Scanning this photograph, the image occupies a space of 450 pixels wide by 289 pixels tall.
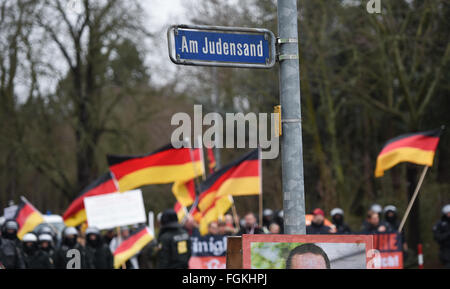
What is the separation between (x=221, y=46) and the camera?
17.4ft

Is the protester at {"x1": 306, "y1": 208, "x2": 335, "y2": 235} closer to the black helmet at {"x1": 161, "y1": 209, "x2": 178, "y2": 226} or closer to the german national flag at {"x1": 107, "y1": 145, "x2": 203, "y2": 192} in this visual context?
the german national flag at {"x1": 107, "y1": 145, "x2": 203, "y2": 192}

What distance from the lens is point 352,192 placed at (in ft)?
81.9

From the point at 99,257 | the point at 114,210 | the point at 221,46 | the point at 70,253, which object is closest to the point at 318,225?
the point at 114,210

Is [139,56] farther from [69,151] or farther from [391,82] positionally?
[391,82]

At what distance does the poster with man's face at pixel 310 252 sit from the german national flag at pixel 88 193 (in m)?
8.35

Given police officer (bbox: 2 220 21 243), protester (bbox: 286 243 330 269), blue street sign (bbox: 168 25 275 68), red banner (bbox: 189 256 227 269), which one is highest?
blue street sign (bbox: 168 25 275 68)

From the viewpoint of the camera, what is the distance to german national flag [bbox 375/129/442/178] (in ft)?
38.8

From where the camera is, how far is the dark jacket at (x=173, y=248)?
9.84 meters

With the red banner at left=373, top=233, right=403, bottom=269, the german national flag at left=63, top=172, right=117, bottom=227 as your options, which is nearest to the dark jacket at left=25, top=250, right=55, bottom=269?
the german national flag at left=63, top=172, right=117, bottom=227

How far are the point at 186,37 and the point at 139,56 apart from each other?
66.2ft

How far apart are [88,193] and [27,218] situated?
2280 mm

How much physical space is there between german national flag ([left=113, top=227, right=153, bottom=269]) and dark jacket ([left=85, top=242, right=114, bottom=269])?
35.4 inches

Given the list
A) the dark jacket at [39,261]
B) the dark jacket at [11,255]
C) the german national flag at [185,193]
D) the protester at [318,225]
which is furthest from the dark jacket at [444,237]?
the dark jacket at [11,255]
